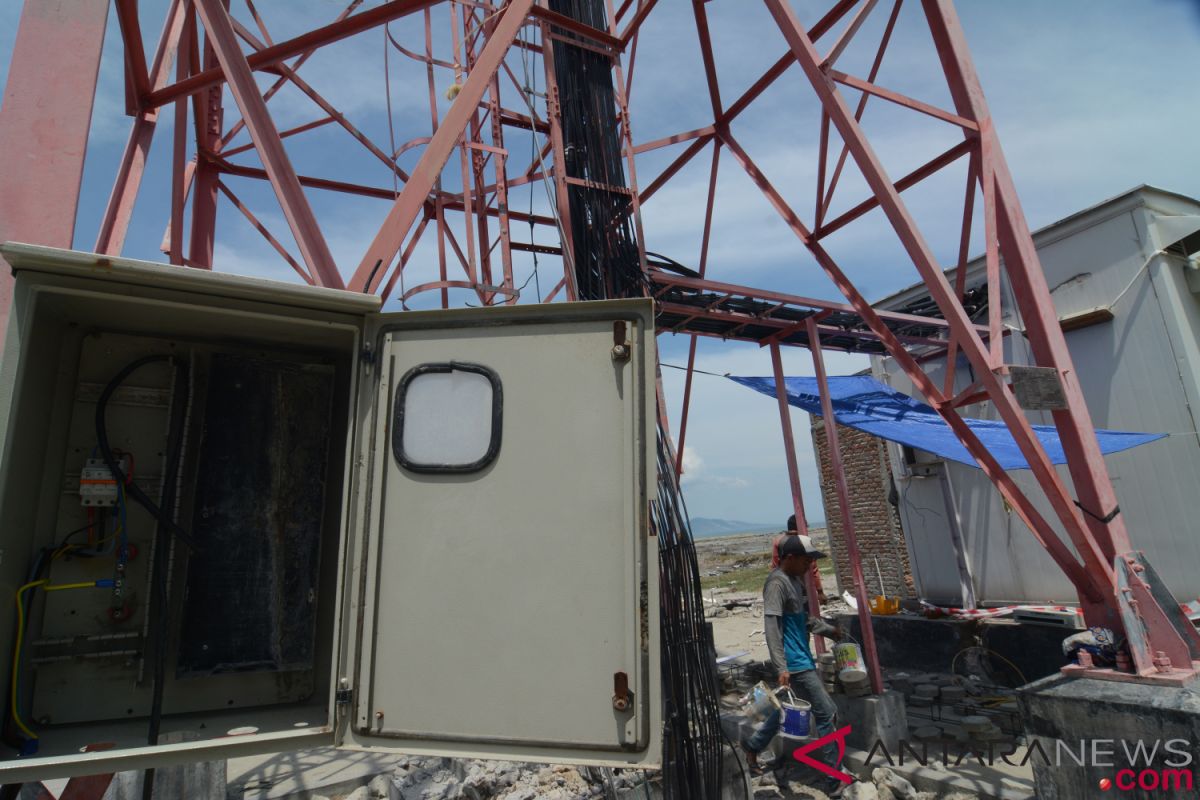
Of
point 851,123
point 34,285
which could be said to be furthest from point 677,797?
point 851,123

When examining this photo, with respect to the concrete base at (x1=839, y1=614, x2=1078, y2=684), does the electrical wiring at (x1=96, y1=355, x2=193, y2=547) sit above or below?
above

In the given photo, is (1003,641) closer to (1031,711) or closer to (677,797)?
(1031,711)

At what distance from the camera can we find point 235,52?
10.3 ft

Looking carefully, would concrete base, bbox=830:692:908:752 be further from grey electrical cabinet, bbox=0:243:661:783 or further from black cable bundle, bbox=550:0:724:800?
grey electrical cabinet, bbox=0:243:661:783

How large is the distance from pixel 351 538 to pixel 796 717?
4.04 m

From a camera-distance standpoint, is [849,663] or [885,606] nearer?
[849,663]

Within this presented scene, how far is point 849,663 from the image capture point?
593 centimetres

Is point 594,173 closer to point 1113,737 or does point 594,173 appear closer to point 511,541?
point 511,541

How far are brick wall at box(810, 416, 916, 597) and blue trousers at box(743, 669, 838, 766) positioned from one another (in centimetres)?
799

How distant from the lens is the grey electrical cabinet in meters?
2.13

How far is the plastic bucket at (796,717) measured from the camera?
15.9ft

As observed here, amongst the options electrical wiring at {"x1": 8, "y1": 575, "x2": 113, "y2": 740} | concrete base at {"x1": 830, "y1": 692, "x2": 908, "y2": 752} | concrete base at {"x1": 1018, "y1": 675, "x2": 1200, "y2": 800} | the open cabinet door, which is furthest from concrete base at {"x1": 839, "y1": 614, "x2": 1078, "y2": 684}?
electrical wiring at {"x1": 8, "y1": 575, "x2": 113, "y2": 740}

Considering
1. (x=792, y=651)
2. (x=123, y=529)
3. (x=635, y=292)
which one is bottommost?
(x=792, y=651)

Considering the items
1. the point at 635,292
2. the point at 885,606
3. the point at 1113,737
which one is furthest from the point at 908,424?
the point at 635,292
